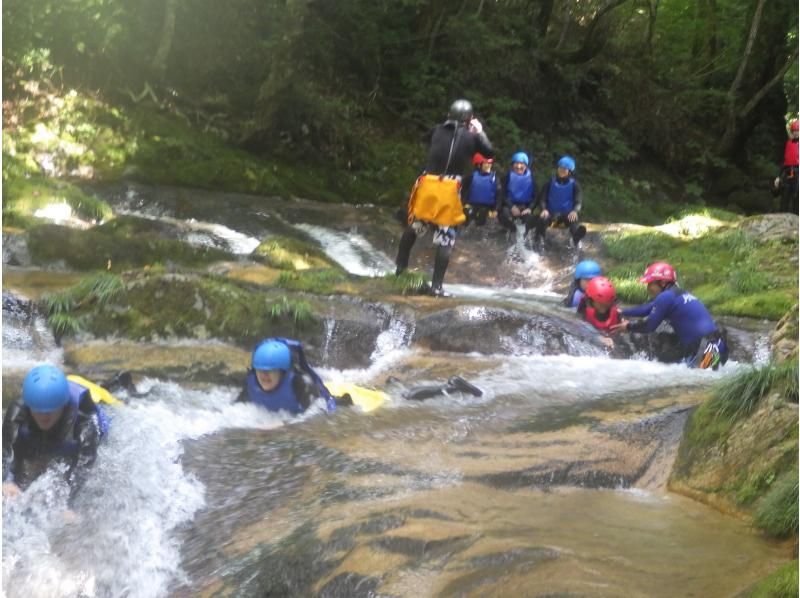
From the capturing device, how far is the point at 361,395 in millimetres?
6379

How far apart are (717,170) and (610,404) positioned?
1841cm

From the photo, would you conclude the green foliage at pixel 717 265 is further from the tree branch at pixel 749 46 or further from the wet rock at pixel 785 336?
the tree branch at pixel 749 46

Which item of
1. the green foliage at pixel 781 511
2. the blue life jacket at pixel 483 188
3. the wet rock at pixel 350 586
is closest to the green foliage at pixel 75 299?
the wet rock at pixel 350 586

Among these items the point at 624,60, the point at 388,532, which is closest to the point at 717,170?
the point at 624,60

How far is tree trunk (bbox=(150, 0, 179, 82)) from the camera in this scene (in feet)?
51.8

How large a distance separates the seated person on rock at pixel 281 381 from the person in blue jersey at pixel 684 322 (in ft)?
11.6

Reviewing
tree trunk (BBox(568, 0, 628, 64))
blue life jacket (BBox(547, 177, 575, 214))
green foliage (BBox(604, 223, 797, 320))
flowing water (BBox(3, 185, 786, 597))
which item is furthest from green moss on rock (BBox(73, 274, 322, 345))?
tree trunk (BBox(568, 0, 628, 64))

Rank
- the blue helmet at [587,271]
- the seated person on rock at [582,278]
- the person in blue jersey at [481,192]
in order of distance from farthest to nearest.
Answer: the person in blue jersey at [481,192], the blue helmet at [587,271], the seated person on rock at [582,278]

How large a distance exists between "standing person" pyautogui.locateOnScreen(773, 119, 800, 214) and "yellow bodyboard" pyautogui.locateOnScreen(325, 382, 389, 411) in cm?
1045

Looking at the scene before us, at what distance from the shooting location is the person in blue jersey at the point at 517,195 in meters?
13.0

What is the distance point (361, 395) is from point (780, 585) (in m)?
4.06

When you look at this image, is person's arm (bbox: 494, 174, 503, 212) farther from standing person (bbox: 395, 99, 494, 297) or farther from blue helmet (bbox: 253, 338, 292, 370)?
blue helmet (bbox: 253, 338, 292, 370)

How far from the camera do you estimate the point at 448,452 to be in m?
5.11

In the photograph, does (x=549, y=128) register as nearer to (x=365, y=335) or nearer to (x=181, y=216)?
(x=181, y=216)
